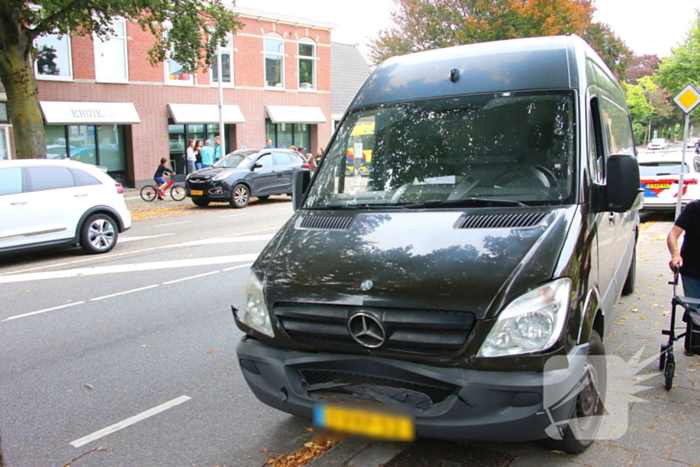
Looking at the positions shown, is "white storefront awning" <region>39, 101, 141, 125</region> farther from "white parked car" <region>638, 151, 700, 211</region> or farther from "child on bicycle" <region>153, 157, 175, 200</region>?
"white parked car" <region>638, 151, 700, 211</region>

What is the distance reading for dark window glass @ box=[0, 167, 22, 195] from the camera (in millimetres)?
9456

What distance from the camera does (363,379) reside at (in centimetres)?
292

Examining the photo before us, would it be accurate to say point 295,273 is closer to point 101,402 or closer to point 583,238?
point 583,238

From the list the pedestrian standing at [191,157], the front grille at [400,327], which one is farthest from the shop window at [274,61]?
the front grille at [400,327]

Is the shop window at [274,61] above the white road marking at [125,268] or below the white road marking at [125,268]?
above

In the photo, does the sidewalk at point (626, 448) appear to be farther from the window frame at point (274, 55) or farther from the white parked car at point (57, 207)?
the window frame at point (274, 55)

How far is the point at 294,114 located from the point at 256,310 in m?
29.5

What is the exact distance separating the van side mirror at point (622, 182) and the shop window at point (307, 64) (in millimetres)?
30194

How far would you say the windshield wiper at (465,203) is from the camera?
3445mm

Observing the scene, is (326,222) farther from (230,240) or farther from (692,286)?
(230,240)

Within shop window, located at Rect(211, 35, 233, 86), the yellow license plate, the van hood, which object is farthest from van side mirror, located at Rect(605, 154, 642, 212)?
shop window, located at Rect(211, 35, 233, 86)

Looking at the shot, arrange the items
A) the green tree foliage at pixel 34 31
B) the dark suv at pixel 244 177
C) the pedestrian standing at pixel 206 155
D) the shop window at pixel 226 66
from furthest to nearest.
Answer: the shop window at pixel 226 66, the pedestrian standing at pixel 206 155, the dark suv at pixel 244 177, the green tree foliage at pixel 34 31

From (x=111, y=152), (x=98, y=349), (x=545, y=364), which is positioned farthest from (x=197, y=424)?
(x=111, y=152)

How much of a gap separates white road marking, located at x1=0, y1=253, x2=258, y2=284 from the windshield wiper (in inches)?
250
